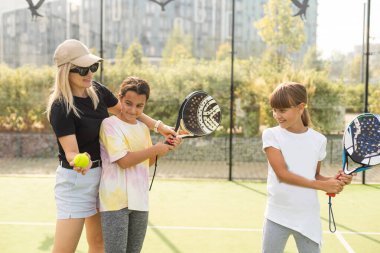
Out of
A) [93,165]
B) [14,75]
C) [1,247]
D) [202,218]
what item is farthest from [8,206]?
[14,75]

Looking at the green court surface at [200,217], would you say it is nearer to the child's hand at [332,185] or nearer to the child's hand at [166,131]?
the child's hand at [166,131]

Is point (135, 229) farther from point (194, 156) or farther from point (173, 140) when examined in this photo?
point (194, 156)

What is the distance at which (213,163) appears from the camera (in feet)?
30.5

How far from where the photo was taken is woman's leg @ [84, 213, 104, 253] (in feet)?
8.34

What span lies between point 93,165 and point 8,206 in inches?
127

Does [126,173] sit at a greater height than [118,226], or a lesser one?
greater

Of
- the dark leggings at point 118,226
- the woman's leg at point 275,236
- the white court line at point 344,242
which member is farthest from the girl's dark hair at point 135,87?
the white court line at point 344,242

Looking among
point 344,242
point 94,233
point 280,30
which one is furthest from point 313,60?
point 94,233

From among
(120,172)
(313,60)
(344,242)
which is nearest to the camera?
(120,172)

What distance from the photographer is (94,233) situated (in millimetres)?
2566

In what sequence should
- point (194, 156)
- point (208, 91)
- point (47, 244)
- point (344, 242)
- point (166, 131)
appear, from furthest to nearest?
point (208, 91)
point (194, 156)
point (344, 242)
point (47, 244)
point (166, 131)

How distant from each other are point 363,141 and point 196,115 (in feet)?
2.68

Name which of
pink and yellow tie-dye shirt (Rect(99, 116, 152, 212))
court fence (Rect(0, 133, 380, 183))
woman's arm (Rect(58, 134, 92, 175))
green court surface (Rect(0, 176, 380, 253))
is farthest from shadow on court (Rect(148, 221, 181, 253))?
court fence (Rect(0, 133, 380, 183))

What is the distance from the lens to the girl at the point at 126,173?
229 centimetres
